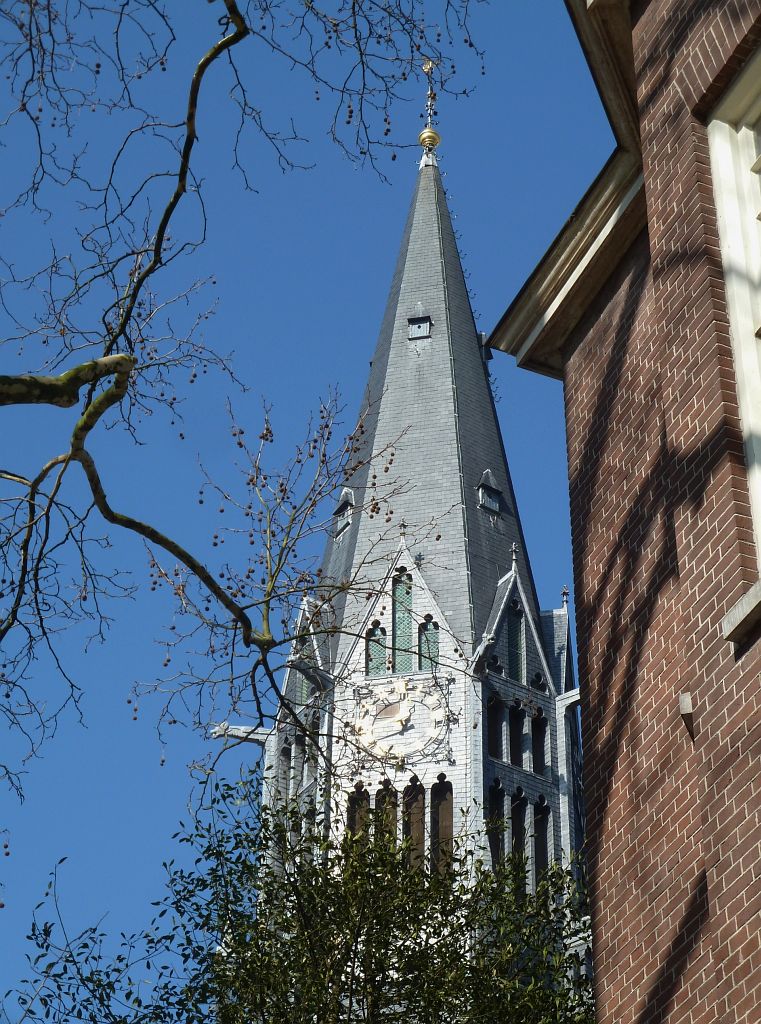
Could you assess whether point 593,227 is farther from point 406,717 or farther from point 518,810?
point 518,810

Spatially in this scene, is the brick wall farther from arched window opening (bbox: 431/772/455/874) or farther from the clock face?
the clock face

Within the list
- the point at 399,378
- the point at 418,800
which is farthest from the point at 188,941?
the point at 399,378

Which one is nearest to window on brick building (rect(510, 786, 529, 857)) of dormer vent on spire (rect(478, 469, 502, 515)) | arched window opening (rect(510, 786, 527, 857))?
arched window opening (rect(510, 786, 527, 857))

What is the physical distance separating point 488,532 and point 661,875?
52590mm

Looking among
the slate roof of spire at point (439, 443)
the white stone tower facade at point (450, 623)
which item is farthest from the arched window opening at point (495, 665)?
the slate roof of spire at point (439, 443)

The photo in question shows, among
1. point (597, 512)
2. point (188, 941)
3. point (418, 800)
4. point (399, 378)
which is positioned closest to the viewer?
point (597, 512)

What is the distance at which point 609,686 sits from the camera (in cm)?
1099

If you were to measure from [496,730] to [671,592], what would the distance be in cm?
4692

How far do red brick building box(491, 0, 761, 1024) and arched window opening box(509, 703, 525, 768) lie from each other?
1763 inches

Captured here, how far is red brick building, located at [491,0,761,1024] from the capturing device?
27.1 feet

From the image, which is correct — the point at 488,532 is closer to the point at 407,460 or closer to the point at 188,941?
the point at 407,460

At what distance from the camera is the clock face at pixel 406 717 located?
53938 mm

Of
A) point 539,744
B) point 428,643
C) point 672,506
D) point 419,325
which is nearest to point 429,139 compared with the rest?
point 419,325

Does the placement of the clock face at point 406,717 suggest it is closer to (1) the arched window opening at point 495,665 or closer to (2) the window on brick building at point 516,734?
(1) the arched window opening at point 495,665
